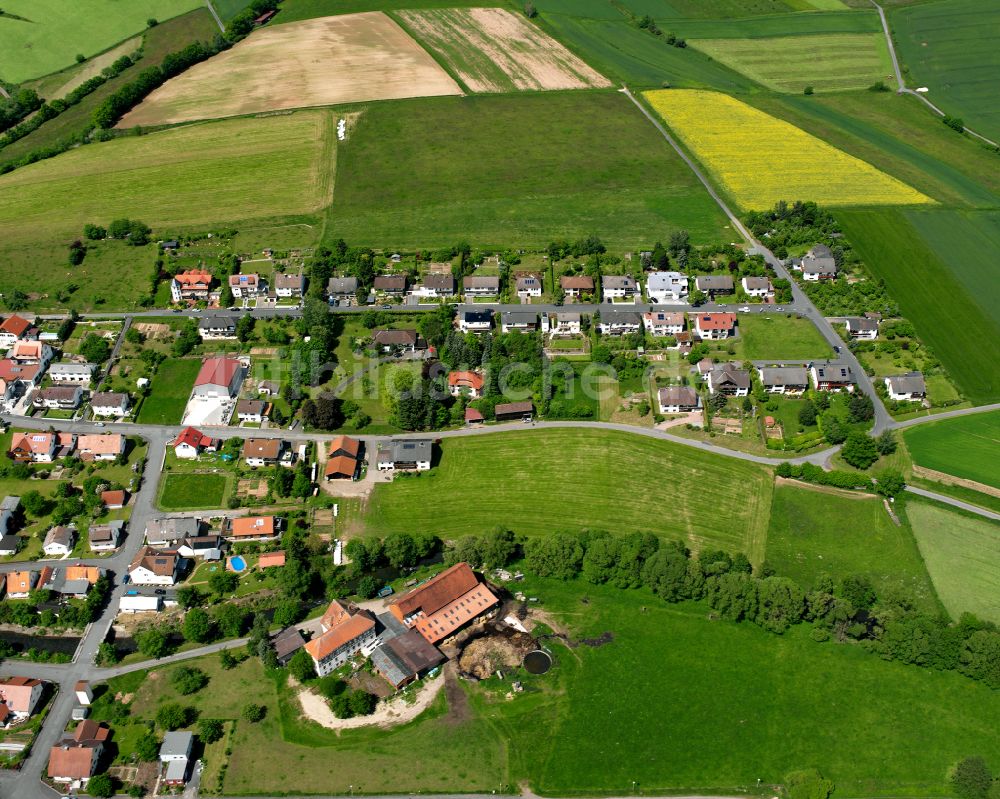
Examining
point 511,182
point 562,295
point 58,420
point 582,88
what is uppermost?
point 582,88

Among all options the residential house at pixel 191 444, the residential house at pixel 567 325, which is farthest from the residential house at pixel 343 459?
the residential house at pixel 567 325

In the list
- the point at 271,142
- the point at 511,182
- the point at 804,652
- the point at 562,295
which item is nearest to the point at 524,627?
the point at 804,652

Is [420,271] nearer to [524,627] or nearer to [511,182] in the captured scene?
[511,182]

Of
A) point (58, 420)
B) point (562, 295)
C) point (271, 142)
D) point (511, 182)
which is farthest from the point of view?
point (271, 142)

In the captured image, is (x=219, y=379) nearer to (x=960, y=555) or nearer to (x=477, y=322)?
(x=477, y=322)

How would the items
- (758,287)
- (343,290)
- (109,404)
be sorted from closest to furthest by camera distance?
(109,404) → (758,287) → (343,290)

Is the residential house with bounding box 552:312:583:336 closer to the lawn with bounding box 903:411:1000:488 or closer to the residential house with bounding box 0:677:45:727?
the lawn with bounding box 903:411:1000:488

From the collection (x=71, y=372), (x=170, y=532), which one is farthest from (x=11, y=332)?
(x=170, y=532)
